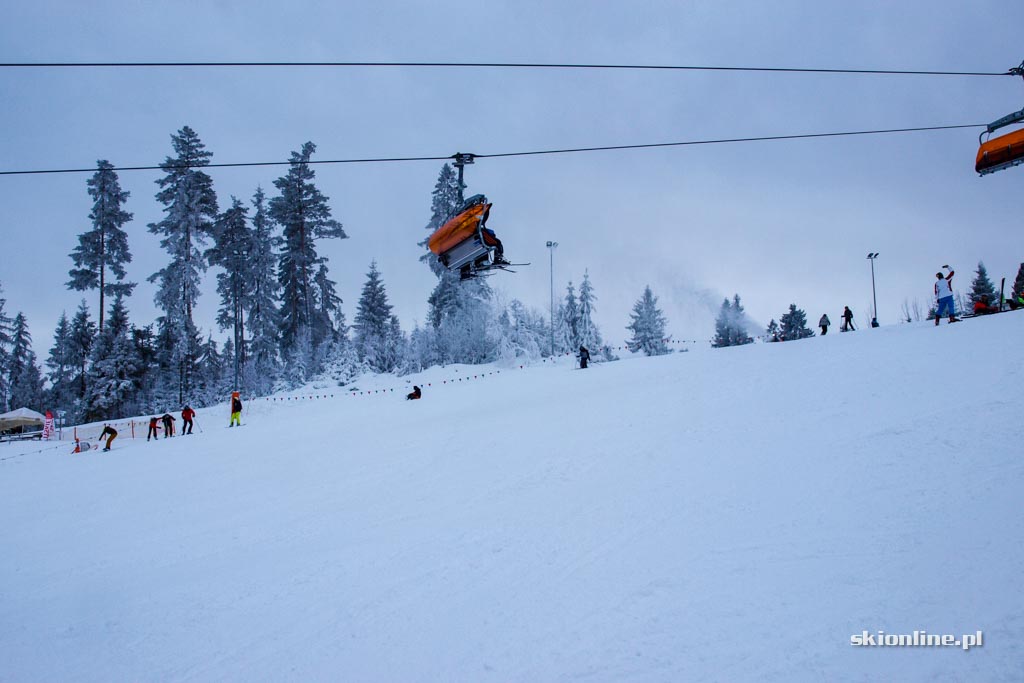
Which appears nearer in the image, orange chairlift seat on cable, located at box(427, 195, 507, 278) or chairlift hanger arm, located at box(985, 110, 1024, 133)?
chairlift hanger arm, located at box(985, 110, 1024, 133)

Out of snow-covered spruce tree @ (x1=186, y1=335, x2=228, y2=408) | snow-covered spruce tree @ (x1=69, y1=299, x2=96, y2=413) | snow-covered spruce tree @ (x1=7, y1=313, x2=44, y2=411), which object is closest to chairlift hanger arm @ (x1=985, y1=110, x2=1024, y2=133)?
snow-covered spruce tree @ (x1=186, y1=335, x2=228, y2=408)

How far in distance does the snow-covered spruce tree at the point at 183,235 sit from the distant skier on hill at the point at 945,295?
38834 millimetres

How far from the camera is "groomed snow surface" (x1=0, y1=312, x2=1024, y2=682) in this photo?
14.5 feet

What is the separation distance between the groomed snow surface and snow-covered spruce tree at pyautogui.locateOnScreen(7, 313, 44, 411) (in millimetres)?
53628

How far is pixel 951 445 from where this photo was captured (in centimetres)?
768

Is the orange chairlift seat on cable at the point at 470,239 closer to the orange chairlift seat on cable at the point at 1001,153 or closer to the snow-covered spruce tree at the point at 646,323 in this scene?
the orange chairlift seat on cable at the point at 1001,153

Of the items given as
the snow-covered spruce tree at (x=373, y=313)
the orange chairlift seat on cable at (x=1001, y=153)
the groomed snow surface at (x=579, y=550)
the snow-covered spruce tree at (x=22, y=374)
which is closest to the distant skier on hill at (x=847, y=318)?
the groomed snow surface at (x=579, y=550)

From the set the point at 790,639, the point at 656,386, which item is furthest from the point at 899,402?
the point at 790,639

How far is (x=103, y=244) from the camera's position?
3497 centimetres

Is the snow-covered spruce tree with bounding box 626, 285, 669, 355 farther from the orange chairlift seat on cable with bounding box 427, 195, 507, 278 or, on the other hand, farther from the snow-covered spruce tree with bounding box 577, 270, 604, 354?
the orange chairlift seat on cable with bounding box 427, 195, 507, 278

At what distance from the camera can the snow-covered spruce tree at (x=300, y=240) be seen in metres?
42.3

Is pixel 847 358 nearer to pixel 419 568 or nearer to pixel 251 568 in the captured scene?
pixel 419 568

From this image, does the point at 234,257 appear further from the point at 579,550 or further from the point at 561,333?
the point at 579,550

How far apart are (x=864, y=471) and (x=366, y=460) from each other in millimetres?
9170
